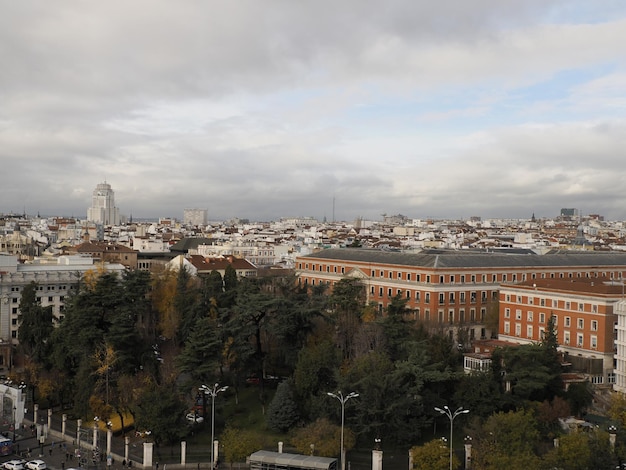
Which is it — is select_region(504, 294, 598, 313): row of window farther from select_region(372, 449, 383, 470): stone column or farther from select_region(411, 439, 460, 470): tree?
select_region(372, 449, 383, 470): stone column

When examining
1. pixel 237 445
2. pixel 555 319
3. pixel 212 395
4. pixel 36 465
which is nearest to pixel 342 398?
pixel 237 445

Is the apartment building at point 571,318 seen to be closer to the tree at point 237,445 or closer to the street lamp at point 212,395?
the tree at point 237,445

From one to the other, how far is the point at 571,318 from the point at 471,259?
56.1ft

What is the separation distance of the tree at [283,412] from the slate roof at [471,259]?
2795cm

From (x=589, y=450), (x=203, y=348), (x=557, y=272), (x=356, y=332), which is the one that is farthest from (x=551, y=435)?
(x=557, y=272)

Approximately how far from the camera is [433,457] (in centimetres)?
3791

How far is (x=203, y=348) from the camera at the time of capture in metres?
46.4

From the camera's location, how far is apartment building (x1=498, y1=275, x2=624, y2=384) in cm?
5369

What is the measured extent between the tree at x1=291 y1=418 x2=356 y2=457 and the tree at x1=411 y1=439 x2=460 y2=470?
4.01 m

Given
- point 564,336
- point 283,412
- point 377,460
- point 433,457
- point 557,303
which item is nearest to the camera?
point 433,457

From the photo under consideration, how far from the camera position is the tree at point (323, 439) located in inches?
1584

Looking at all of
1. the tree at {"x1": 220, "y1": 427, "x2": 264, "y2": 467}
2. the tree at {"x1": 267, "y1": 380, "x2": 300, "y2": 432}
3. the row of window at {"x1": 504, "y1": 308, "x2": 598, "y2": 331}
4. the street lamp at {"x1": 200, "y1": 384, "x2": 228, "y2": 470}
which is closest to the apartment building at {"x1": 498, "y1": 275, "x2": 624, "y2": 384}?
the row of window at {"x1": 504, "y1": 308, "x2": 598, "y2": 331}

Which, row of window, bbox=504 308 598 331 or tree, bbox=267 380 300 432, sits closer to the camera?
tree, bbox=267 380 300 432

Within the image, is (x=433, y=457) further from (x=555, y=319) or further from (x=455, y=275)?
(x=455, y=275)
